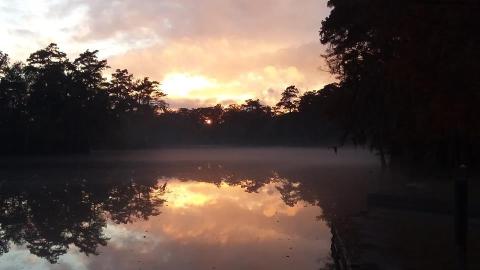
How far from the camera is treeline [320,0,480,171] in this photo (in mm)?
9547

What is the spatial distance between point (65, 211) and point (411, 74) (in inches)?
553

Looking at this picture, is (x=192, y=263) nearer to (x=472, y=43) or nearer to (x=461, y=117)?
(x=461, y=117)

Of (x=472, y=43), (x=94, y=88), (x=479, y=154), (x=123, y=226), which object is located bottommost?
(x=123, y=226)

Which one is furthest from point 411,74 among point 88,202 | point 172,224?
point 88,202

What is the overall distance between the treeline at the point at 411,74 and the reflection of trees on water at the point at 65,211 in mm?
8534

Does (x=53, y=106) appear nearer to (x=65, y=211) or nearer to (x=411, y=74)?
(x=65, y=211)

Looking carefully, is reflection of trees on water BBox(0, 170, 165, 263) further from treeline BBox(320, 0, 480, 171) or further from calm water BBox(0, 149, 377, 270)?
treeline BBox(320, 0, 480, 171)

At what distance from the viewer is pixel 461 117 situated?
33.6ft

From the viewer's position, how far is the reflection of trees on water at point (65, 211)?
13622 millimetres

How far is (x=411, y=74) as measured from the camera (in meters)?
10.5

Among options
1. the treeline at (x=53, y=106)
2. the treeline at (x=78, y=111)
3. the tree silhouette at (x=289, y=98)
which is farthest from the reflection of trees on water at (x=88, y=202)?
the tree silhouette at (x=289, y=98)

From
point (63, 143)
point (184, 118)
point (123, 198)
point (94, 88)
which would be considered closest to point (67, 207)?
point (123, 198)

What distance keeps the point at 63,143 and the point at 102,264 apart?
61.2m

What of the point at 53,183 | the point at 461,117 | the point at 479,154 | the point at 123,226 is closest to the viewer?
the point at 461,117
